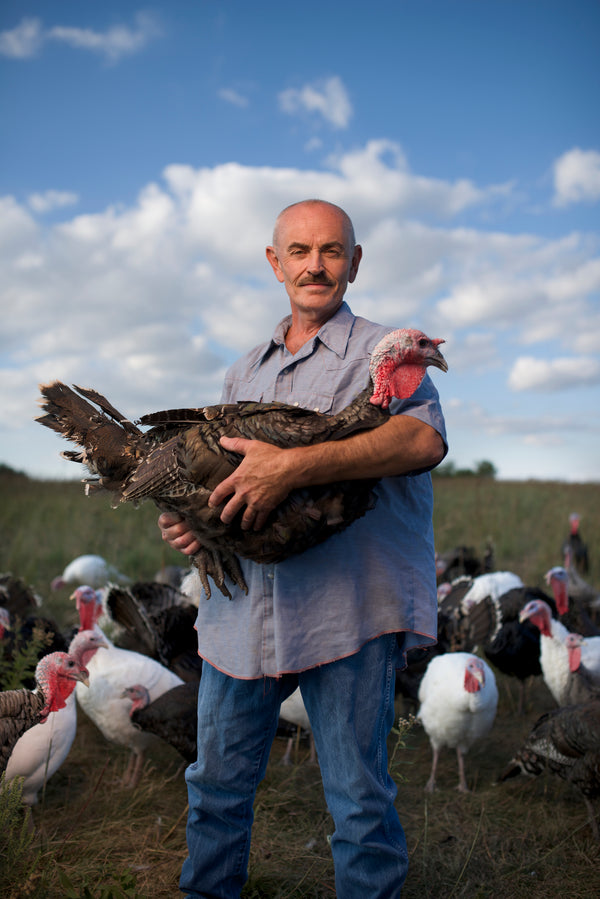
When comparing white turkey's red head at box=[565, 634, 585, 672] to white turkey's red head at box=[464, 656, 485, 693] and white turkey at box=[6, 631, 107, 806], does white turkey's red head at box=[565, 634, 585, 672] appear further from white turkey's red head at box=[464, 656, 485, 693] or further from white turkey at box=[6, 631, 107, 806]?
white turkey at box=[6, 631, 107, 806]

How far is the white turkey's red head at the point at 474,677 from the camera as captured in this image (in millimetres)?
4633

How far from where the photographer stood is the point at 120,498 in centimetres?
246

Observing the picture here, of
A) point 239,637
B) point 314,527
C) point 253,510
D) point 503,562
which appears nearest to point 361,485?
point 314,527

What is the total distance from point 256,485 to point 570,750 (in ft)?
10.7

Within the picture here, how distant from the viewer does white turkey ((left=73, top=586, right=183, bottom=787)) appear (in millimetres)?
4488

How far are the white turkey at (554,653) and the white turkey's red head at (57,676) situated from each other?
11.6 ft

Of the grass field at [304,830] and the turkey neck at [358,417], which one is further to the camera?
the grass field at [304,830]

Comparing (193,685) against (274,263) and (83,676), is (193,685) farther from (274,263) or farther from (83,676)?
(274,263)

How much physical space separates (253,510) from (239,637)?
612 mm

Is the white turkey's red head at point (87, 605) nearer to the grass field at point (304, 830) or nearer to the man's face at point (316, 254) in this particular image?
the grass field at point (304, 830)

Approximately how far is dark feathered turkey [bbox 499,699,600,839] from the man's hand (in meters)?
3.12

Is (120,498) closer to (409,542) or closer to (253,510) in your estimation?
(253,510)

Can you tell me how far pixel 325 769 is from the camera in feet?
7.72

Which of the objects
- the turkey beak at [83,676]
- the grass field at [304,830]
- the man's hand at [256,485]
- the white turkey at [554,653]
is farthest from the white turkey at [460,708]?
the man's hand at [256,485]
